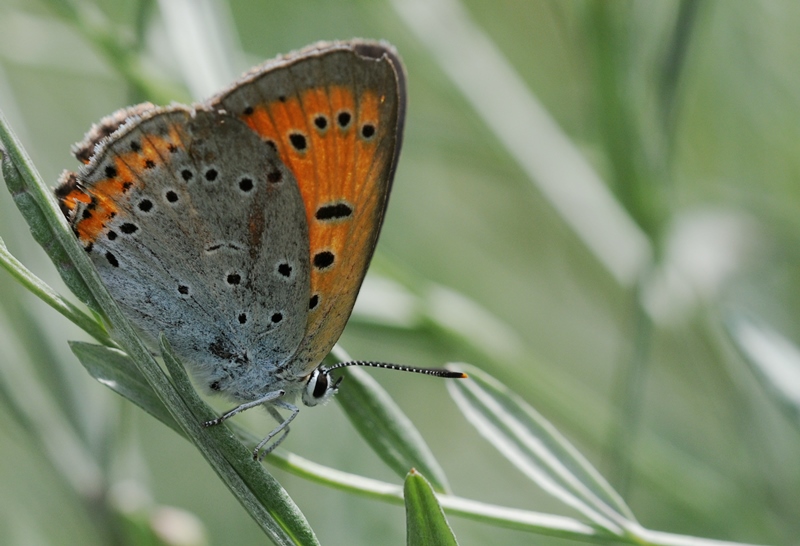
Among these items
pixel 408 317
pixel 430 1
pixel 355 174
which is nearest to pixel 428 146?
pixel 430 1

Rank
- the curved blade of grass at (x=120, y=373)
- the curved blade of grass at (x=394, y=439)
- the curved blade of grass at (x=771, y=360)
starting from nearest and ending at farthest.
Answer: the curved blade of grass at (x=120, y=373) < the curved blade of grass at (x=394, y=439) < the curved blade of grass at (x=771, y=360)

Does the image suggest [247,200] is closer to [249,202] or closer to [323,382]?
[249,202]

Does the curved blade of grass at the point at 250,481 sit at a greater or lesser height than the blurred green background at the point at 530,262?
lesser

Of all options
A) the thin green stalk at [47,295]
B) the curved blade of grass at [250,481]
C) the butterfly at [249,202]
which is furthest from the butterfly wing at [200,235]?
the curved blade of grass at [250,481]

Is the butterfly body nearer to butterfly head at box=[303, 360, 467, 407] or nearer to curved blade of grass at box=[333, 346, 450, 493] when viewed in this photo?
butterfly head at box=[303, 360, 467, 407]

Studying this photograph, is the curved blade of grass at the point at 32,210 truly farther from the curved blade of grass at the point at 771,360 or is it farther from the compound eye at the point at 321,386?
the curved blade of grass at the point at 771,360

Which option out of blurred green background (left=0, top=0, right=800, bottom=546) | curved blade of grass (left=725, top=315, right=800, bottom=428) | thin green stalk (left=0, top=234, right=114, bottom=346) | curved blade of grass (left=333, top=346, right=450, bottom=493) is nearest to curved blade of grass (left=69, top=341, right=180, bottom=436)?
thin green stalk (left=0, top=234, right=114, bottom=346)

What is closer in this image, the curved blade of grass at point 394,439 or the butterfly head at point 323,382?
the curved blade of grass at point 394,439
